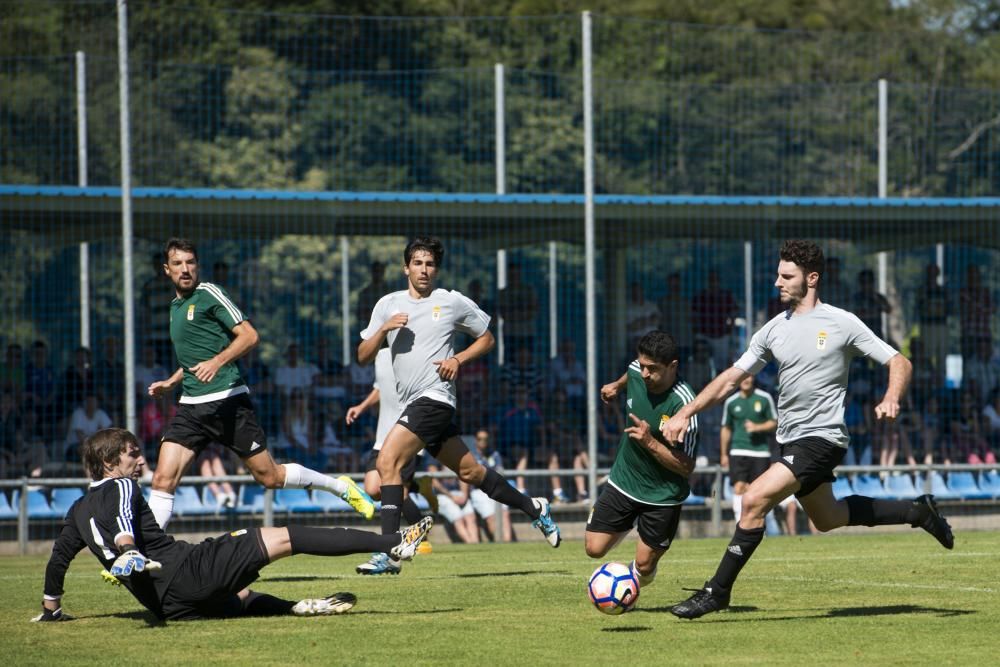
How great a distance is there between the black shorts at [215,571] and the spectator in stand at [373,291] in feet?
35.2

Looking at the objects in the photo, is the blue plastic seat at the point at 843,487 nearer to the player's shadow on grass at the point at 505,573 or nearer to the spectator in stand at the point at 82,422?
the player's shadow on grass at the point at 505,573

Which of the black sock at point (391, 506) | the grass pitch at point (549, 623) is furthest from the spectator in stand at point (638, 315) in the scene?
the black sock at point (391, 506)

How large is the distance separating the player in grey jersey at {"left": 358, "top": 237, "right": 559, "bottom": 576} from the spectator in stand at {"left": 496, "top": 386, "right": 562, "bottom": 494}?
6839 millimetres

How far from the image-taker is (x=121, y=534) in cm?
796

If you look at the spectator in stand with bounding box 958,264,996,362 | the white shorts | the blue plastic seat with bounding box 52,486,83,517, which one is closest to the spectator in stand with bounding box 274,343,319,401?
the white shorts

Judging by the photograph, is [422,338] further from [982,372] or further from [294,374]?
[982,372]

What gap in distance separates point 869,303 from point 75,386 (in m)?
9.83

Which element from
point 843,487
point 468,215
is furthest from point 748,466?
point 468,215

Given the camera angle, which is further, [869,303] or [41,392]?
[869,303]

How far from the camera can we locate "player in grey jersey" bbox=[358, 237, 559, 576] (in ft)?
36.1

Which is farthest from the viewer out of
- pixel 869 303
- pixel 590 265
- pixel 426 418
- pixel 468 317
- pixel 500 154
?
pixel 869 303

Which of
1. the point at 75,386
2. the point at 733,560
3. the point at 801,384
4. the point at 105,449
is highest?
the point at 801,384

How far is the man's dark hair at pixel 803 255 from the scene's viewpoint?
8758 mm

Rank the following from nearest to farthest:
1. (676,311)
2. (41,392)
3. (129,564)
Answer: (129,564), (41,392), (676,311)
